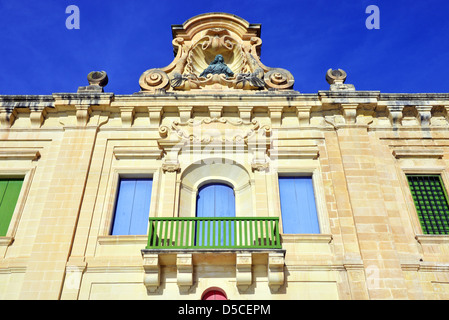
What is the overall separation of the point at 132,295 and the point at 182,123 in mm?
5692

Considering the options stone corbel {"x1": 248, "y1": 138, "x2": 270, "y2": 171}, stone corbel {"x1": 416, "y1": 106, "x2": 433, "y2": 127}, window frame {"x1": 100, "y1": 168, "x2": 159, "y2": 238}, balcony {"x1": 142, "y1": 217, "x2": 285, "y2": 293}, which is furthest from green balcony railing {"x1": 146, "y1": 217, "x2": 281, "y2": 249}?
stone corbel {"x1": 416, "y1": 106, "x2": 433, "y2": 127}

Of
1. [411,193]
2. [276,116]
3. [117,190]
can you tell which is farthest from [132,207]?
[411,193]

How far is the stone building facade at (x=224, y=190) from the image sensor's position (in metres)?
9.76

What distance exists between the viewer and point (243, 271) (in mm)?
9695

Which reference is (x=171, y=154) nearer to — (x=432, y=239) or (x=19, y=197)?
(x=19, y=197)

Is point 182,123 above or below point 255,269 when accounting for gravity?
above

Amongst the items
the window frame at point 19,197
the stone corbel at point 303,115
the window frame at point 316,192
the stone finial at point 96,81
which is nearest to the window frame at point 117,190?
the window frame at point 19,197

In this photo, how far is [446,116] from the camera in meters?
13.0

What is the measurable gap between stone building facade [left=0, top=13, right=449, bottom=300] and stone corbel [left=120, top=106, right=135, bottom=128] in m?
0.04

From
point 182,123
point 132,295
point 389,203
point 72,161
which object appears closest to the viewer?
point 132,295

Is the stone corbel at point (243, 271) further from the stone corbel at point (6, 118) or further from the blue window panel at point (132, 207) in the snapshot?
the stone corbel at point (6, 118)

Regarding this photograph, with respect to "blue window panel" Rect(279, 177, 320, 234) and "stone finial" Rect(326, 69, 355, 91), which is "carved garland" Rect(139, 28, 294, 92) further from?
"blue window panel" Rect(279, 177, 320, 234)
